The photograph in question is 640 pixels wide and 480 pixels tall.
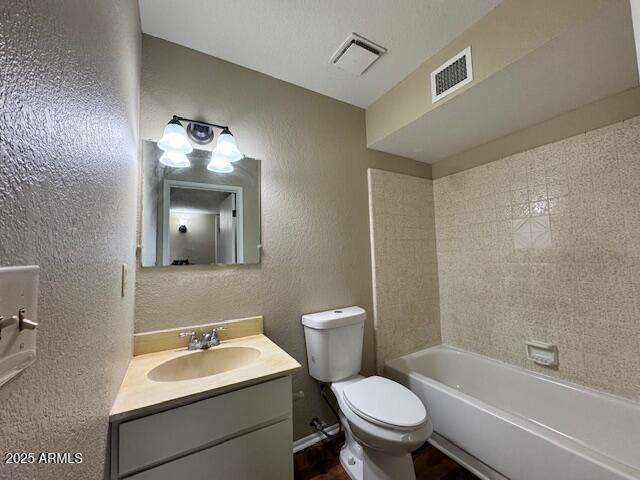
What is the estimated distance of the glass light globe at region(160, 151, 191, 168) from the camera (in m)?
1.39

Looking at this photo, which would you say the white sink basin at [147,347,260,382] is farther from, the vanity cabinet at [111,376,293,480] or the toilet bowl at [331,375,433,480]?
the toilet bowl at [331,375,433,480]

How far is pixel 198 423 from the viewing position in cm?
92

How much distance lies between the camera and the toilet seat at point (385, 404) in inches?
47.0

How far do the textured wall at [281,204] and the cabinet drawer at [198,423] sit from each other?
56 centimetres

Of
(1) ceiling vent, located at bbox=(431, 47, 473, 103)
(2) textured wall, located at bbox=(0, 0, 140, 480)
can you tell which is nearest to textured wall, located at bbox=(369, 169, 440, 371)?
(1) ceiling vent, located at bbox=(431, 47, 473, 103)

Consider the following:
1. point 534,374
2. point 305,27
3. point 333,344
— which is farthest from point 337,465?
point 305,27

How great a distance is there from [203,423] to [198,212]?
3.34ft

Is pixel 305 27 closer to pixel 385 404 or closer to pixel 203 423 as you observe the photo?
pixel 203 423

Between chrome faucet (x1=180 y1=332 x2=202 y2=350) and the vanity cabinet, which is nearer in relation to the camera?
the vanity cabinet

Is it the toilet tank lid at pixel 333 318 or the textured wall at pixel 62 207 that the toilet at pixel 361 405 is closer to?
the toilet tank lid at pixel 333 318

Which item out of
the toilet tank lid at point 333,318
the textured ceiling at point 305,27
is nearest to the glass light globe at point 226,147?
the textured ceiling at point 305,27

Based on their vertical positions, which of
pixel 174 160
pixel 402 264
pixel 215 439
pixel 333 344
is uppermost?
pixel 174 160

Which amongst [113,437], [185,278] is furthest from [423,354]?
[113,437]

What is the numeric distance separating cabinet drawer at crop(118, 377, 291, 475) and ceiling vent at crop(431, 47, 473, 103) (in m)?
1.70
